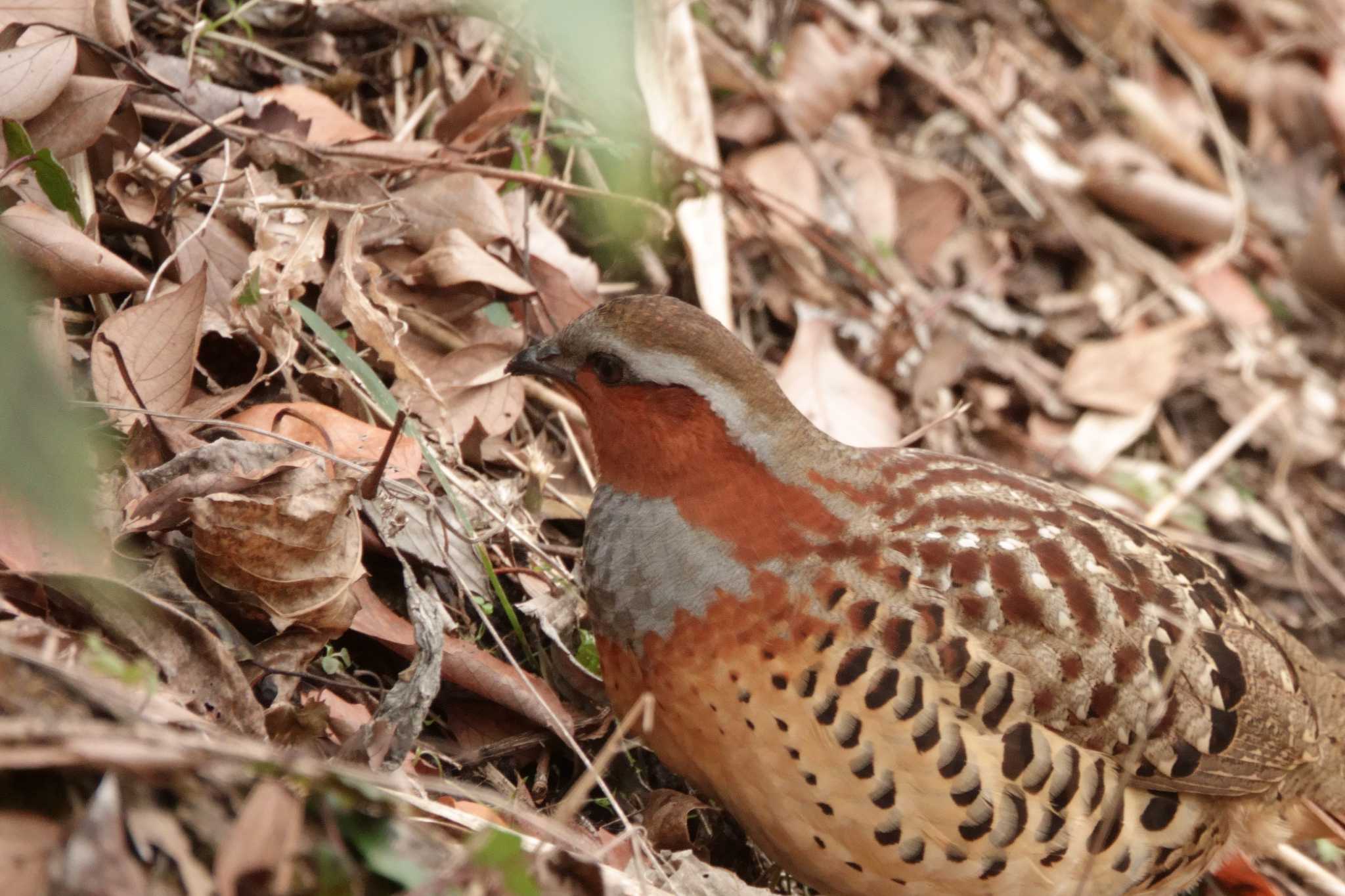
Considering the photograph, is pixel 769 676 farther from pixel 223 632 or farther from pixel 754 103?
pixel 754 103

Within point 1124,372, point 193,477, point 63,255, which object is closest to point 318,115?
point 63,255

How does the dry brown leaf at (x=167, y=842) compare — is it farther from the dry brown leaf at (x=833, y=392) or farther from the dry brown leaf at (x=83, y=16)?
the dry brown leaf at (x=833, y=392)

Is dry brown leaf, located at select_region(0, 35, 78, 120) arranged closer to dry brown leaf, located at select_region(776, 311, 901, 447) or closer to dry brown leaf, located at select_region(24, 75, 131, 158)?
dry brown leaf, located at select_region(24, 75, 131, 158)

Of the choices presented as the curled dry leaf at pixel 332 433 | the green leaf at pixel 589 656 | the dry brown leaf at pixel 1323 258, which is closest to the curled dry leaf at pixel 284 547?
the curled dry leaf at pixel 332 433

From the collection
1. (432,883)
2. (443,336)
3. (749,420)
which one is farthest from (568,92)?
(432,883)

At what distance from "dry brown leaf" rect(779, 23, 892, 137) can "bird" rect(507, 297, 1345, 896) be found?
274 cm

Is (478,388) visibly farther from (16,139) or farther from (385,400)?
(16,139)

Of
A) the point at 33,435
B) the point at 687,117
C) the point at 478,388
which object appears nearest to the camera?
the point at 33,435

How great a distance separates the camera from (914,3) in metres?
6.65

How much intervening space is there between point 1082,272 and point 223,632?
4.61 m

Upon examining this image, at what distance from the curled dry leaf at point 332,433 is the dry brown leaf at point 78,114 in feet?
2.45

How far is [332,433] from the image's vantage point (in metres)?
3.47

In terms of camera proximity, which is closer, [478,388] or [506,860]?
[506,860]

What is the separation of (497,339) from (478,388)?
0.72 feet
